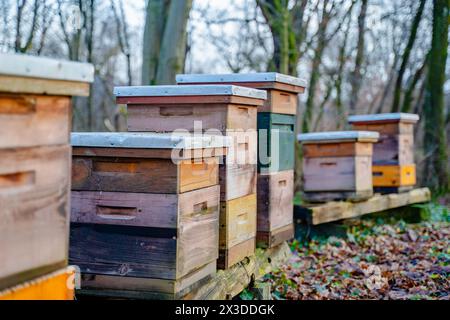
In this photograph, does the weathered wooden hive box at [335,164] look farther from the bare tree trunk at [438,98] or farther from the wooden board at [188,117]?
the bare tree trunk at [438,98]

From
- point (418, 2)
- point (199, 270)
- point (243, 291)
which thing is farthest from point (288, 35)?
point (199, 270)

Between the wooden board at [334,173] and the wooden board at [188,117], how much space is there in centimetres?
244

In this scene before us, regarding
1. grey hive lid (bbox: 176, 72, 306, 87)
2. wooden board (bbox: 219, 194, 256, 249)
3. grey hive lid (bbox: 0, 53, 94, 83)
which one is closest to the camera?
grey hive lid (bbox: 0, 53, 94, 83)

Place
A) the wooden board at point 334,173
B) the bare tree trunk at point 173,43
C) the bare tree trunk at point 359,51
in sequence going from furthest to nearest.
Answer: the bare tree trunk at point 359,51 < the bare tree trunk at point 173,43 < the wooden board at point 334,173

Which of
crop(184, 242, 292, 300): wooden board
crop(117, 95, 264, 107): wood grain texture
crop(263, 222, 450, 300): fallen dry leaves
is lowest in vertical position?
crop(263, 222, 450, 300): fallen dry leaves

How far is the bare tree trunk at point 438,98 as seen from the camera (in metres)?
9.38

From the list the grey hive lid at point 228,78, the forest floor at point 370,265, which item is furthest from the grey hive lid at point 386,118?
the grey hive lid at point 228,78

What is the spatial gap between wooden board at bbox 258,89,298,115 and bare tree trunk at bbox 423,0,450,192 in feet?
18.2

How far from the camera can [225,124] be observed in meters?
3.62

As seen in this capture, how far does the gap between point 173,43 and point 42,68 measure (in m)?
5.32

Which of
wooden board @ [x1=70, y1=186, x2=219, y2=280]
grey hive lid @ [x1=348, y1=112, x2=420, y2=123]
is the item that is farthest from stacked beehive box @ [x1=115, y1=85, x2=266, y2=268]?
grey hive lid @ [x1=348, y1=112, x2=420, y2=123]

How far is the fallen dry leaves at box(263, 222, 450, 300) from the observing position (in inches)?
185

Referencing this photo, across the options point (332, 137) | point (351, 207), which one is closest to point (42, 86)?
point (332, 137)

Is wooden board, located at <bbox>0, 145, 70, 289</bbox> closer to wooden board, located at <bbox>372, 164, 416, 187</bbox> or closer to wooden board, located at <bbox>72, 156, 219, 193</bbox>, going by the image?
wooden board, located at <bbox>72, 156, 219, 193</bbox>
